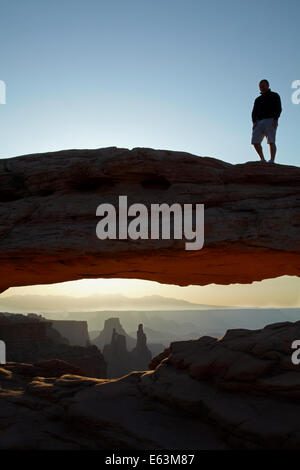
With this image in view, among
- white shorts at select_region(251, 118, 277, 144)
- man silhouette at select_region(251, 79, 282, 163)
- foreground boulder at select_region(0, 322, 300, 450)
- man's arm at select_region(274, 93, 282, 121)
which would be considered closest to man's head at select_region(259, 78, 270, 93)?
man silhouette at select_region(251, 79, 282, 163)

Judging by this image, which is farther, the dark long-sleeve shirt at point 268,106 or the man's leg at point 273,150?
the man's leg at point 273,150

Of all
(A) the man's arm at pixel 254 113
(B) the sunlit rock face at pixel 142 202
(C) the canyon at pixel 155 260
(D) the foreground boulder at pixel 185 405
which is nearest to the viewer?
(D) the foreground boulder at pixel 185 405

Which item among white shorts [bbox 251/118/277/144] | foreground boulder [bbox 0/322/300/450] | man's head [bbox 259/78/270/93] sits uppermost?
man's head [bbox 259/78/270/93]

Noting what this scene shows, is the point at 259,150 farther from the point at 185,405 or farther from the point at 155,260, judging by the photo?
the point at 185,405

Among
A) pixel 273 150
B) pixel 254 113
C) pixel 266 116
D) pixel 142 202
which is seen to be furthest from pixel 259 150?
pixel 142 202

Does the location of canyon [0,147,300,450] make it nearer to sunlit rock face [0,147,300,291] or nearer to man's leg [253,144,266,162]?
sunlit rock face [0,147,300,291]

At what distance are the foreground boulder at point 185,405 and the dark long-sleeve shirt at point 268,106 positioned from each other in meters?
6.45

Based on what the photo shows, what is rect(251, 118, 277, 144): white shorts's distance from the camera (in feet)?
35.8

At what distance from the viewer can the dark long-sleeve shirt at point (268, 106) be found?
10859 mm

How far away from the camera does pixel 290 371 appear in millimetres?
9086

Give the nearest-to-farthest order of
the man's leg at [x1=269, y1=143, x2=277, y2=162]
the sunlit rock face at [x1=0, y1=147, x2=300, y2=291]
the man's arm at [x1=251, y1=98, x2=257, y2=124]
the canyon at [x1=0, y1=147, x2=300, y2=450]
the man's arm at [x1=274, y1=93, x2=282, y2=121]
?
1. the canyon at [x1=0, y1=147, x2=300, y2=450]
2. the sunlit rock face at [x1=0, y1=147, x2=300, y2=291]
3. the man's arm at [x1=274, y1=93, x2=282, y2=121]
4. the man's leg at [x1=269, y1=143, x2=277, y2=162]
5. the man's arm at [x1=251, y1=98, x2=257, y2=124]

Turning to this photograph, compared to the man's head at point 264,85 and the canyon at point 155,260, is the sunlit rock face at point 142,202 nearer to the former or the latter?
the canyon at point 155,260

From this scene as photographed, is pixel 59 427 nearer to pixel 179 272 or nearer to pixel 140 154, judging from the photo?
pixel 179 272

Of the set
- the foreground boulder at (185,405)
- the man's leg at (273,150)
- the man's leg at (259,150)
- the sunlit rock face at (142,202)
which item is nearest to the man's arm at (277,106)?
the man's leg at (273,150)
